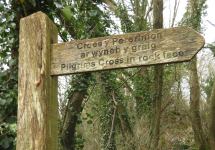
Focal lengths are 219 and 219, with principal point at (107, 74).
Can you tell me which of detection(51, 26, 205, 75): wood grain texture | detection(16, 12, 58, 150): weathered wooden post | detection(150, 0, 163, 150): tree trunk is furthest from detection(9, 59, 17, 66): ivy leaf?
detection(150, 0, 163, 150): tree trunk

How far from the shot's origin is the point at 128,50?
1585 millimetres

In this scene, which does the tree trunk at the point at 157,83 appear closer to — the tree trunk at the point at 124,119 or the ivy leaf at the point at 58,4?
the tree trunk at the point at 124,119

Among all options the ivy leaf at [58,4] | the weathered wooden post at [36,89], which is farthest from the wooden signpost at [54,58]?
the ivy leaf at [58,4]

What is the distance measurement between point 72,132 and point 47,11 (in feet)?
8.13

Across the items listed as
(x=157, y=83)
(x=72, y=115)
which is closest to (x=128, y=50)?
(x=72, y=115)

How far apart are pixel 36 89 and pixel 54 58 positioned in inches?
11.0

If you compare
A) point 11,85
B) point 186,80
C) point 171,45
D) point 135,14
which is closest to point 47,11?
point 11,85

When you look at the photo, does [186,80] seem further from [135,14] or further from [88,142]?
[88,142]

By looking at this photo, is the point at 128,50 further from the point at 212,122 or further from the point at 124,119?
the point at 212,122

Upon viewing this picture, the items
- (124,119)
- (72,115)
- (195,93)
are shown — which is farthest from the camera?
(195,93)

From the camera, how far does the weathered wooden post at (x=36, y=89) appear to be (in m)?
1.59

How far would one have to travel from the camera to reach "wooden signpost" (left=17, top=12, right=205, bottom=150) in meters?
1.52

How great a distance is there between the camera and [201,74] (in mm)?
11250

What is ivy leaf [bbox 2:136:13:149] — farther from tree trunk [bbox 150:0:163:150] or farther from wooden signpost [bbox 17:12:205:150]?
tree trunk [bbox 150:0:163:150]
